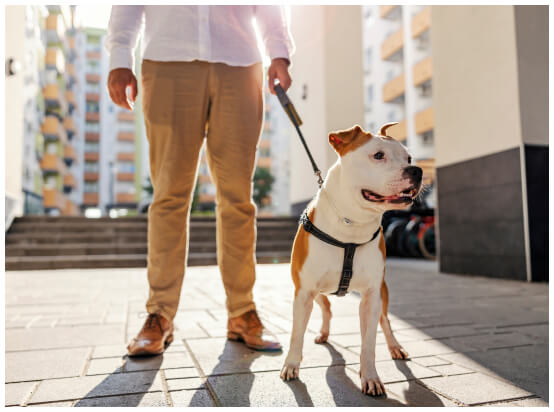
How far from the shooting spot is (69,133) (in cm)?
3819

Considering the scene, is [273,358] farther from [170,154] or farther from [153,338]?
[170,154]

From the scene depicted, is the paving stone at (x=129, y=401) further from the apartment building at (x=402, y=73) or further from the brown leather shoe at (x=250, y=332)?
the apartment building at (x=402, y=73)

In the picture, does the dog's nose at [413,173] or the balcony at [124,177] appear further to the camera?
the balcony at [124,177]

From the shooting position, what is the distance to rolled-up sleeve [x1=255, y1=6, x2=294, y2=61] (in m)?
2.45

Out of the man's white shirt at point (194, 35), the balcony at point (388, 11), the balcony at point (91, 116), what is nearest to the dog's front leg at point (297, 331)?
the man's white shirt at point (194, 35)

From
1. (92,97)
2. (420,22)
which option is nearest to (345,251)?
(420,22)

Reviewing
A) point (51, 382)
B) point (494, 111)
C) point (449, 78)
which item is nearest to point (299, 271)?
point (51, 382)

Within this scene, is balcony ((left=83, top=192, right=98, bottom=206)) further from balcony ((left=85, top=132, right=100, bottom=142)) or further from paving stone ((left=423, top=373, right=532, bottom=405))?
paving stone ((left=423, top=373, right=532, bottom=405))

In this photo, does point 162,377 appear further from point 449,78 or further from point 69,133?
point 69,133

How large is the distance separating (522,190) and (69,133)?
38905 millimetres

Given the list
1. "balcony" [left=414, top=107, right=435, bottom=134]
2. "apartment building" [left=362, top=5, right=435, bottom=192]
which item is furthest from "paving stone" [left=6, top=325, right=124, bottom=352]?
"balcony" [left=414, top=107, right=435, bottom=134]

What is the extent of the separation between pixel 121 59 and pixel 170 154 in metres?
0.53

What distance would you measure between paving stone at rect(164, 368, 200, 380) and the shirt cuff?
1448mm

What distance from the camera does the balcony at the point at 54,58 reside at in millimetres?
29125
